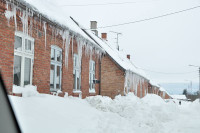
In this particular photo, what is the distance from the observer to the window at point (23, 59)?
6512 mm

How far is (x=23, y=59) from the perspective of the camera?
6.75m

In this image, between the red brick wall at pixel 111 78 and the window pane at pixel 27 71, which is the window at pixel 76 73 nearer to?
the window pane at pixel 27 71

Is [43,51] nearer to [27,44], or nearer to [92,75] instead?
[27,44]

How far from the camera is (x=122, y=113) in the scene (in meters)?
8.32

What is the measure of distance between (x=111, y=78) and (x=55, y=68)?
23.6ft

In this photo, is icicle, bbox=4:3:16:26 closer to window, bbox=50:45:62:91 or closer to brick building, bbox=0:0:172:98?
brick building, bbox=0:0:172:98

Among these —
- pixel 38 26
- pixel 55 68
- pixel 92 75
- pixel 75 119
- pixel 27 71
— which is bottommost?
pixel 75 119

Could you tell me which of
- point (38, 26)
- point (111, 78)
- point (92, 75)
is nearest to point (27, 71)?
point (38, 26)

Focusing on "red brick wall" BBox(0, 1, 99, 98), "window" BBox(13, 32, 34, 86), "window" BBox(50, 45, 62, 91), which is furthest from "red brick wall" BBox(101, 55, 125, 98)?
"window" BBox(13, 32, 34, 86)

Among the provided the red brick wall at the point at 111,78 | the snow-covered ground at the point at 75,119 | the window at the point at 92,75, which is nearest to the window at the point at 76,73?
the window at the point at 92,75

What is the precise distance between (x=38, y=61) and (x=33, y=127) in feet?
13.5

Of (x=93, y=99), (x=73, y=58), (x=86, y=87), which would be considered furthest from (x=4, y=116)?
(x=86, y=87)

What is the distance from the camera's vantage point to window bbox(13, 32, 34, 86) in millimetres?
6512

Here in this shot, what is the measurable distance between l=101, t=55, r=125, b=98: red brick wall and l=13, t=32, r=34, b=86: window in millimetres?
8506
